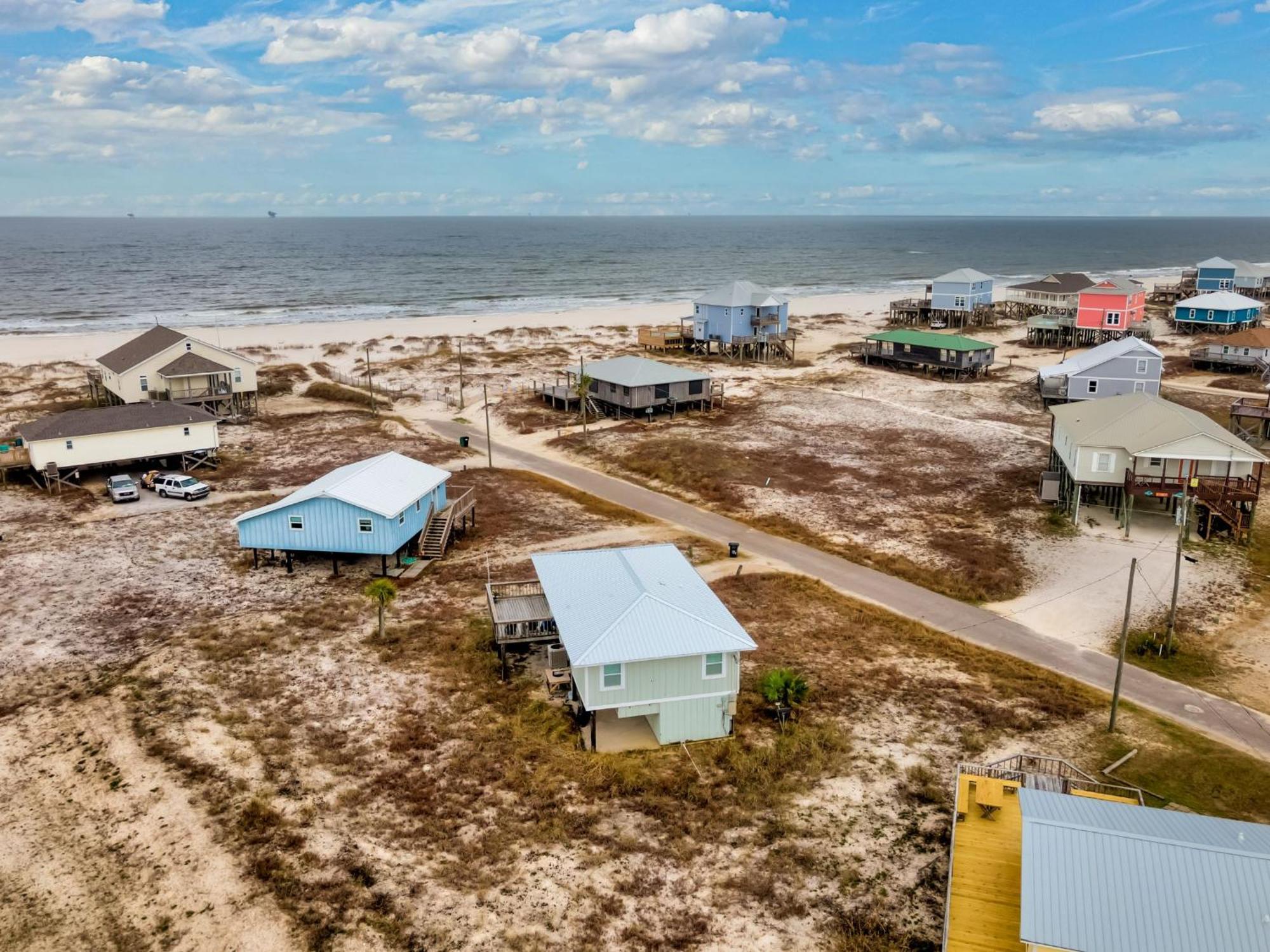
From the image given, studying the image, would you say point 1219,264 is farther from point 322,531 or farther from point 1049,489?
point 322,531

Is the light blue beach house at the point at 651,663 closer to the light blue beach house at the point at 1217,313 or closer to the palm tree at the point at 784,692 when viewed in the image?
the palm tree at the point at 784,692

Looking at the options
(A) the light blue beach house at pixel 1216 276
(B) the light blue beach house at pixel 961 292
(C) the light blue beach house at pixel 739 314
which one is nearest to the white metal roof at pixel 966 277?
(B) the light blue beach house at pixel 961 292

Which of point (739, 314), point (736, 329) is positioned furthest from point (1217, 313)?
point (736, 329)

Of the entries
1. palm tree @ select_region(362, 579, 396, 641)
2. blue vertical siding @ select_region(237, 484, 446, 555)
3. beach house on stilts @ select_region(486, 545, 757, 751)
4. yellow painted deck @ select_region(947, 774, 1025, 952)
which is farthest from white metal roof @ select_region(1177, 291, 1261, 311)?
palm tree @ select_region(362, 579, 396, 641)

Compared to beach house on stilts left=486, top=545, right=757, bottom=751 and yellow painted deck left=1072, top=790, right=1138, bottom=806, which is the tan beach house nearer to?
beach house on stilts left=486, top=545, right=757, bottom=751

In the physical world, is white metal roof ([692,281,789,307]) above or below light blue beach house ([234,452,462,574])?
above

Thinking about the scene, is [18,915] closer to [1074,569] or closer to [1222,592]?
[1074,569]
